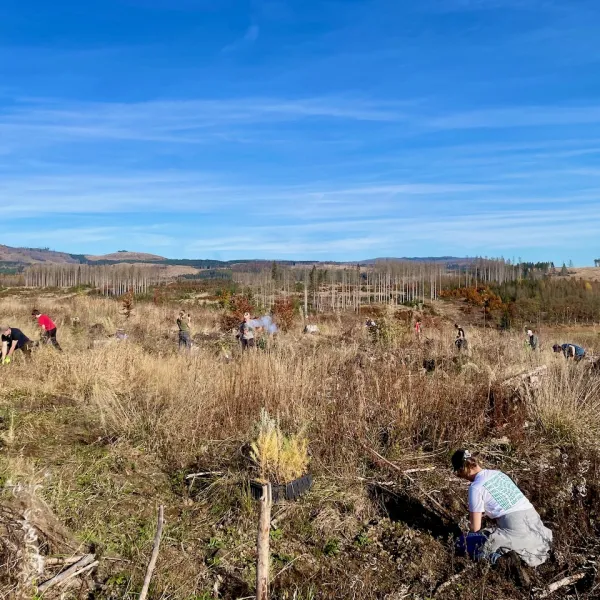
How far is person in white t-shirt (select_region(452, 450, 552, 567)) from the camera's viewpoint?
11.5ft

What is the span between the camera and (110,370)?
23.4 ft

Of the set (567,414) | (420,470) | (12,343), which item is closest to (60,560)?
(420,470)

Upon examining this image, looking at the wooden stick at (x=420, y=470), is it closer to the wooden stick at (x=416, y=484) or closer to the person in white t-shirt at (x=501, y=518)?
the wooden stick at (x=416, y=484)

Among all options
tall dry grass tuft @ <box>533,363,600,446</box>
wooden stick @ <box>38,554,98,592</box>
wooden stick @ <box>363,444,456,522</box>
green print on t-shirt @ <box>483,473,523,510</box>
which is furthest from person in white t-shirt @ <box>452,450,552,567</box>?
wooden stick @ <box>38,554,98,592</box>

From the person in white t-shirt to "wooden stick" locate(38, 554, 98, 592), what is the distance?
93.3 inches

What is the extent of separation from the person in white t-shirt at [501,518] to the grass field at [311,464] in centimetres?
13

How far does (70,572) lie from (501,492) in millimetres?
2673

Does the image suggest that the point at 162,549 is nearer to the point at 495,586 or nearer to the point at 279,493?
the point at 279,493

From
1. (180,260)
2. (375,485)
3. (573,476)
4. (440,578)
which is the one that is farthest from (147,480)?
(180,260)

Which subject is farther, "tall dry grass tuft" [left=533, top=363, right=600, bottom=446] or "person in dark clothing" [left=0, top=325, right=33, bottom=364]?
"person in dark clothing" [left=0, top=325, right=33, bottom=364]

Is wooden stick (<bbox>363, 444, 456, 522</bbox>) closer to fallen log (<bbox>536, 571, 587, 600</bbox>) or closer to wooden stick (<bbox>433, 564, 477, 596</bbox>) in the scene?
wooden stick (<bbox>433, 564, 477, 596</bbox>)

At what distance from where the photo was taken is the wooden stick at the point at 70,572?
289 centimetres

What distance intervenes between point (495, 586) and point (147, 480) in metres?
2.74

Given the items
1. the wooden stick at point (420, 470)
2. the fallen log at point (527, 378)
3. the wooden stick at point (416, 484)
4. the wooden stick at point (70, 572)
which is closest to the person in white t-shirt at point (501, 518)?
the wooden stick at point (416, 484)
